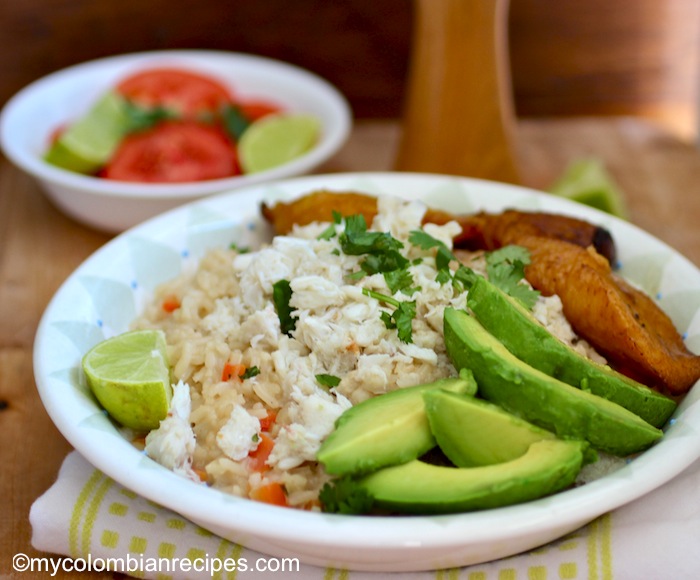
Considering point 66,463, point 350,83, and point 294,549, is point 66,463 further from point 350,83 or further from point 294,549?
point 350,83

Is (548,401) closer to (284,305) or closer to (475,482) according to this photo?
(475,482)

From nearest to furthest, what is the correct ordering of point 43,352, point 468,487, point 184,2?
point 468,487 → point 43,352 → point 184,2

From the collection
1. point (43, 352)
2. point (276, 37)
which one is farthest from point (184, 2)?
point (43, 352)

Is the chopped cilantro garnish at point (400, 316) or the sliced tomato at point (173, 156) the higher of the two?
the chopped cilantro garnish at point (400, 316)

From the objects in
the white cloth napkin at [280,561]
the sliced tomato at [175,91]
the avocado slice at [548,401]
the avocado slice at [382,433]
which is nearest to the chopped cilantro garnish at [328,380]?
the avocado slice at [382,433]

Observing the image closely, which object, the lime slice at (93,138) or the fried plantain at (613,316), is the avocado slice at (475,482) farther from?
the lime slice at (93,138)
